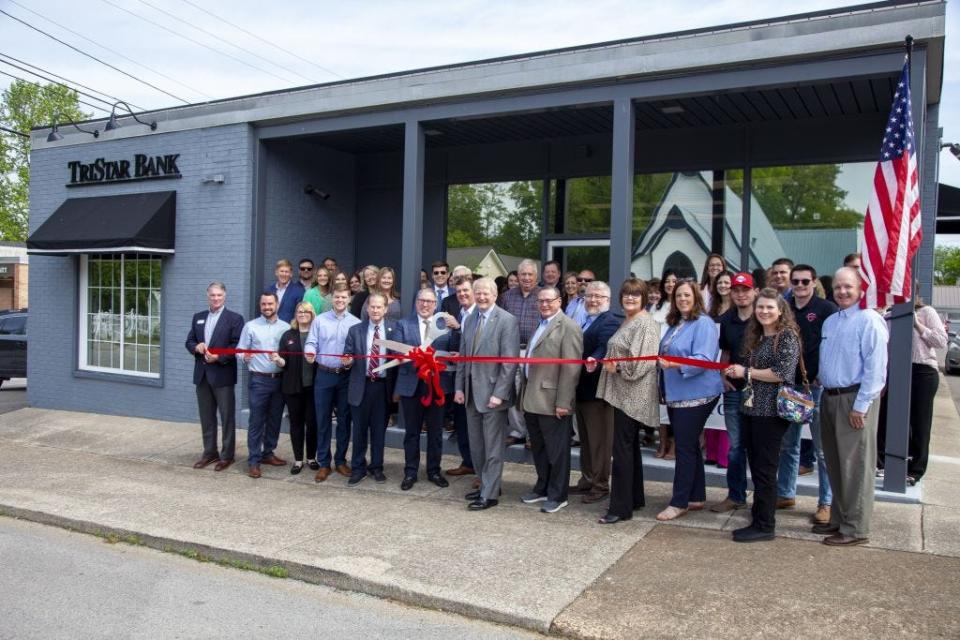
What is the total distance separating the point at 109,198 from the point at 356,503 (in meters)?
7.14

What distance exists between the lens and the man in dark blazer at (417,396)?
7781 mm

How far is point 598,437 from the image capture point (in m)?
7.32

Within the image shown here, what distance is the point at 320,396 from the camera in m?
8.27

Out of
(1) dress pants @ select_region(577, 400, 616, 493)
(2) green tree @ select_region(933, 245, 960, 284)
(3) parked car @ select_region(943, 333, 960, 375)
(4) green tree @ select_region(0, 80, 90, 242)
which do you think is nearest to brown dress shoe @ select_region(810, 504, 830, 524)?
(1) dress pants @ select_region(577, 400, 616, 493)

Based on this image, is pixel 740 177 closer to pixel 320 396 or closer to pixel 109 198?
pixel 320 396

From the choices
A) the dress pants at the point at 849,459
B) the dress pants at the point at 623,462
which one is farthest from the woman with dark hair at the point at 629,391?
the dress pants at the point at 849,459

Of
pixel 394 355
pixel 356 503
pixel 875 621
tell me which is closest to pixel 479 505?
pixel 356 503

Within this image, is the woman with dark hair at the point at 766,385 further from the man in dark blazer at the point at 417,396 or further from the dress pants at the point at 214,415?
the dress pants at the point at 214,415

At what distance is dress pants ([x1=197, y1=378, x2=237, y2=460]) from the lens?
8.89 m

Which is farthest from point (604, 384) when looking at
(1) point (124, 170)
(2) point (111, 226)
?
(1) point (124, 170)

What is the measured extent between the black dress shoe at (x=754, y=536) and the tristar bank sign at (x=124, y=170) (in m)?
8.78

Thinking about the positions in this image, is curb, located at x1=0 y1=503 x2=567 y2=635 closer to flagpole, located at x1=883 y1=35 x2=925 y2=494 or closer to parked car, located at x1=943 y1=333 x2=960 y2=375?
flagpole, located at x1=883 y1=35 x2=925 y2=494

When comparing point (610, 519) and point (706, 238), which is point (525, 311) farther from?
point (706, 238)

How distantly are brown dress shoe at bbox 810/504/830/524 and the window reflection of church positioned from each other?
436 centimetres
